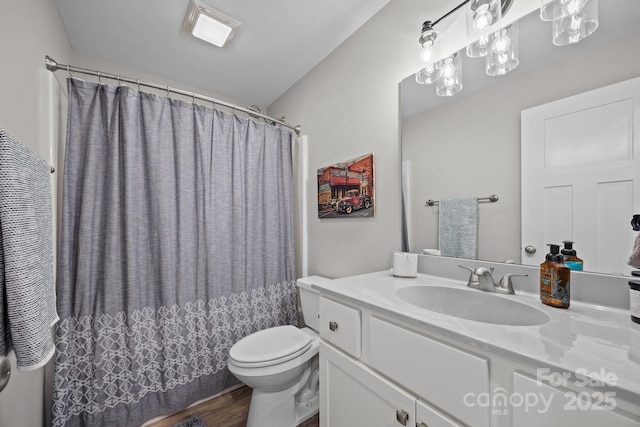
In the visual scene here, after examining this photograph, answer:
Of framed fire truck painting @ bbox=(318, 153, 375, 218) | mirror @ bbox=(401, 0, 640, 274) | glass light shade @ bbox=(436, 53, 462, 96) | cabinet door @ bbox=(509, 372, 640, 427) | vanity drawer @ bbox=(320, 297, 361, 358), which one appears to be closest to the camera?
cabinet door @ bbox=(509, 372, 640, 427)

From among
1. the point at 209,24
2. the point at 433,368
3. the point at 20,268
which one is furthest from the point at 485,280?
the point at 209,24

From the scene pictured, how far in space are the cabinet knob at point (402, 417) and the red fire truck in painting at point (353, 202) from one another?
1.02 meters

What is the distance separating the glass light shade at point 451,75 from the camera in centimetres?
115

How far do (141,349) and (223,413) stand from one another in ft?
2.10

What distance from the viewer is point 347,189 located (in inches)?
66.7

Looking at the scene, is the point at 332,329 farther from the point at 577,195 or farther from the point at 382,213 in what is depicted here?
the point at 577,195

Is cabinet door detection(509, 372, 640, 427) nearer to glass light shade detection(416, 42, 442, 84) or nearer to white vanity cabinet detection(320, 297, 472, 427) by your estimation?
white vanity cabinet detection(320, 297, 472, 427)

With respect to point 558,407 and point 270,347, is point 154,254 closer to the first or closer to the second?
point 270,347

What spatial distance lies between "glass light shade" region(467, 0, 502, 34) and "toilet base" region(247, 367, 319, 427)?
1.96 metres

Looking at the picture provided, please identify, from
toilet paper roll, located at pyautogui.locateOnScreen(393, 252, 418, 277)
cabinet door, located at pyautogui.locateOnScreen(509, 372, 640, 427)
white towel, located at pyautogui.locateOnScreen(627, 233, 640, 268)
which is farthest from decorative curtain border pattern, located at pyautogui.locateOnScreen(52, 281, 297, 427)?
white towel, located at pyautogui.locateOnScreen(627, 233, 640, 268)

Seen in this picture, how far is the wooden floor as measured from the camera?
1.45 meters

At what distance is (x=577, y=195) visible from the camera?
0.82 meters

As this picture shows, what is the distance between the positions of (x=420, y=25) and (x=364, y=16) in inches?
16.7

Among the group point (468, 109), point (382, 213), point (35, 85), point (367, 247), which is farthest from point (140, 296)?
point (468, 109)
